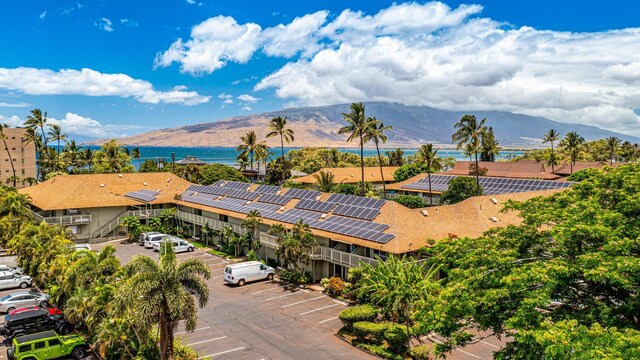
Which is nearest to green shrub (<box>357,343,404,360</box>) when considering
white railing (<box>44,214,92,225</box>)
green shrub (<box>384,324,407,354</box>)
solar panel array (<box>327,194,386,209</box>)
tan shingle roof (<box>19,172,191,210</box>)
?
green shrub (<box>384,324,407,354</box>)

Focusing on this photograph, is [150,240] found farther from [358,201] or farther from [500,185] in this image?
[500,185]

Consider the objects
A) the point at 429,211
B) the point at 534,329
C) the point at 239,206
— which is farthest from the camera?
the point at 239,206

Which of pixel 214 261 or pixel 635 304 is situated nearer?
pixel 635 304

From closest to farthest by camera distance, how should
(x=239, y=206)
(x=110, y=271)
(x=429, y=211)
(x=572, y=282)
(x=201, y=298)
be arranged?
1. (x=572, y=282)
2. (x=201, y=298)
3. (x=110, y=271)
4. (x=429, y=211)
5. (x=239, y=206)

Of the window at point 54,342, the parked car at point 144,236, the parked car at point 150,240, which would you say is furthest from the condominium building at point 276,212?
the window at point 54,342

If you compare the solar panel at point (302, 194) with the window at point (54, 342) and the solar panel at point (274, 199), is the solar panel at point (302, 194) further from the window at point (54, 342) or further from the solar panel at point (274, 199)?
the window at point (54, 342)

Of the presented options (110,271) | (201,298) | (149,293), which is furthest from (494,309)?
(110,271)

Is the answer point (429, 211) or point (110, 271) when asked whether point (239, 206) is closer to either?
point (429, 211)
